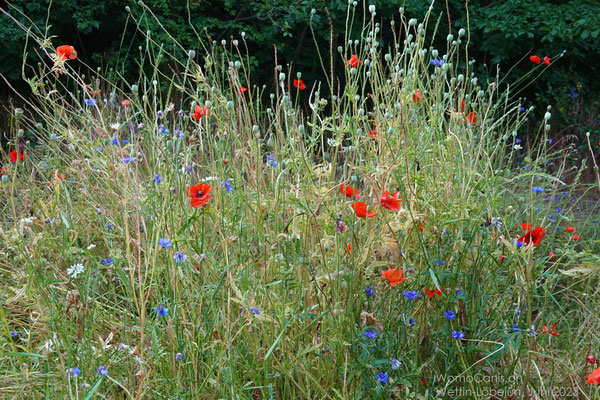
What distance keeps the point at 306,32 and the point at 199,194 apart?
5.35 m

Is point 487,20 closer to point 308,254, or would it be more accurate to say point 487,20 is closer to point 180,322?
point 308,254

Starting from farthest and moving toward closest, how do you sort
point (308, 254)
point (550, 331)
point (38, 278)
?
point (550, 331) < point (308, 254) < point (38, 278)

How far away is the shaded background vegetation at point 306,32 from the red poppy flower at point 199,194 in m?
3.47

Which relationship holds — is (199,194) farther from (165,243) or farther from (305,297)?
(305,297)

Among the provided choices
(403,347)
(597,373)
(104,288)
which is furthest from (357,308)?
(104,288)

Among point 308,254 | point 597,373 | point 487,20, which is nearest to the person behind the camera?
point 597,373

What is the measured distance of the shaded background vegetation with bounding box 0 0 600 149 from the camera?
520 centimetres

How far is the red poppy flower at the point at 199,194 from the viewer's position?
55.5 inches

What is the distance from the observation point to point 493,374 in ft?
5.26

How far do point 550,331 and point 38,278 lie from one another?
1562mm

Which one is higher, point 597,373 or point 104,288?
point 597,373

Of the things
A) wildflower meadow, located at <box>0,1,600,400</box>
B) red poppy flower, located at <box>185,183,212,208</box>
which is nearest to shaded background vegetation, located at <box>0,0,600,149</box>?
wildflower meadow, located at <box>0,1,600,400</box>

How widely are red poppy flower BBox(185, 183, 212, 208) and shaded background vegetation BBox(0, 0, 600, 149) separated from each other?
3470 millimetres

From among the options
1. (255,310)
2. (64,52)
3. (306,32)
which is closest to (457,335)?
(255,310)
